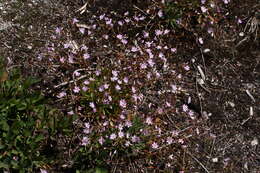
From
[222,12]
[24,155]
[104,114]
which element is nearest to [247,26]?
[222,12]

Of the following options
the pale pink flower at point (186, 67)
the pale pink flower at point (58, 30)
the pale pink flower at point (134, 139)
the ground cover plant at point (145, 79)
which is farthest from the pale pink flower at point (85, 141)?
the pale pink flower at point (186, 67)

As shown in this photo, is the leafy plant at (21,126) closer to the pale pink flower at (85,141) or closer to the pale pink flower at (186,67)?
the pale pink flower at (85,141)

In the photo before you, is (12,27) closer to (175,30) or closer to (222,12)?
(175,30)

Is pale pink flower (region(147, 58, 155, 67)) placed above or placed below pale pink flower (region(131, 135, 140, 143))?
above

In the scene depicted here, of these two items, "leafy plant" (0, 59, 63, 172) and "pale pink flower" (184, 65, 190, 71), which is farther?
"pale pink flower" (184, 65, 190, 71)

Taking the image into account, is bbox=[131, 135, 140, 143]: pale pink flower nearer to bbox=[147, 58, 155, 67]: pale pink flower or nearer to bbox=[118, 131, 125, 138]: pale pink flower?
bbox=[118, 131, 125, 138]: pale pink flower

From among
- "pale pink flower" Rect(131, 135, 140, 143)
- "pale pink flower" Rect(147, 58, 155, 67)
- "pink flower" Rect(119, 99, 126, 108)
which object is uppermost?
"pale pink flower" Rect(147, 58, 155, 67)

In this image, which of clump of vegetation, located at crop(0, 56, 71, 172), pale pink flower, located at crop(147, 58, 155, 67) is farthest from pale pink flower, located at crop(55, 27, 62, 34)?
pale pink flower, located at crop(147, 58, 155, 67)

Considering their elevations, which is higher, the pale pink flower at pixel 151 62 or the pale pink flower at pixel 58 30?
the pale pink flower at pixel 58 30

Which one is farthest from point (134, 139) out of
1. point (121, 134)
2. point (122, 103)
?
point (122, 103)

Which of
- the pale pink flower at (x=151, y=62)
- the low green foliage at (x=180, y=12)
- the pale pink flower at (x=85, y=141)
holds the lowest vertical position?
the pale pink flower at (x=85, y=141)
